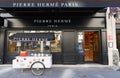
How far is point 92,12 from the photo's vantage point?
43.6 feet

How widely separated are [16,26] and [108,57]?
769 cm

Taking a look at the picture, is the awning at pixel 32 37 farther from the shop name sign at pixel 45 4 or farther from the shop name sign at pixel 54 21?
the shop name sign at pixel 54 21

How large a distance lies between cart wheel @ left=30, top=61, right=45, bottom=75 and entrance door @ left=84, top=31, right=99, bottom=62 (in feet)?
19.8

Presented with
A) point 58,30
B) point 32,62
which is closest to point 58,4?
point 58,30

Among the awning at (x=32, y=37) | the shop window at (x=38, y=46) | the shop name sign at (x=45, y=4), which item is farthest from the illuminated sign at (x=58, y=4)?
the shop window at (x=38, y=46)

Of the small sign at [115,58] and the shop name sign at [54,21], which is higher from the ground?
the shop name sign at [54,21]

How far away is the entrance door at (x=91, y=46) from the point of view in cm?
1448

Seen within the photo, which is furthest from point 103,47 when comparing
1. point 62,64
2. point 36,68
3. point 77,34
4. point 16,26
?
point 16,26

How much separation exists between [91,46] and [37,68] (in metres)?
7.24

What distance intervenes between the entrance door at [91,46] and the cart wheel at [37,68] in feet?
19.8

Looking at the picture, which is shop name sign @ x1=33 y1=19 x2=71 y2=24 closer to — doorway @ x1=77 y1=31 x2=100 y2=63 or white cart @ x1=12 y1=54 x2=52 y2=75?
doorway @ x1=77 y1=31 x2=100 y2=63

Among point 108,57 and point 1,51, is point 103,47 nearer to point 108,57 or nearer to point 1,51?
point 108,57

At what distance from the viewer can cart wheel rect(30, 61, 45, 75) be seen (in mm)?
9648

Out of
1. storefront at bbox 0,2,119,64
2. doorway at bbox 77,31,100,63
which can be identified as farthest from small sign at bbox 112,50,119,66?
doorway at bbox 77,31,100,63
